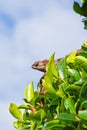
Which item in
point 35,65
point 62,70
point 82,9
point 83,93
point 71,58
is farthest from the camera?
point 35,65

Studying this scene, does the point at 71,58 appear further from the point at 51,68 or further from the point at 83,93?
the point at 83,93

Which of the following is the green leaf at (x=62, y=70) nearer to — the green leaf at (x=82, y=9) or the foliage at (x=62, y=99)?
the foliage at (x=62, y=99)

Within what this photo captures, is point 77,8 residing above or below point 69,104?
above

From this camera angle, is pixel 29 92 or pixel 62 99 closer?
pixel 62 99

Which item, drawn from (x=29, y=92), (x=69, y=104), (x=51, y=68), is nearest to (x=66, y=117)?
(x=69, y=104)

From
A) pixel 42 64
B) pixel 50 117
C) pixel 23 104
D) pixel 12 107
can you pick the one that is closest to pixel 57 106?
pixel 50 117

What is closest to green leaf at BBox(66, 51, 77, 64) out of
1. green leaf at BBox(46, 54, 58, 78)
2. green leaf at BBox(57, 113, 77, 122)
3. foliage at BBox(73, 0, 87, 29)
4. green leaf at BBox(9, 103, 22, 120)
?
green leaf at BBox(46, 54, 58, 78)

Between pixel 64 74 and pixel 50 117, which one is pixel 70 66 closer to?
pixel 64 74

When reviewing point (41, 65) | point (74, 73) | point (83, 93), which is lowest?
point (83, 93)
